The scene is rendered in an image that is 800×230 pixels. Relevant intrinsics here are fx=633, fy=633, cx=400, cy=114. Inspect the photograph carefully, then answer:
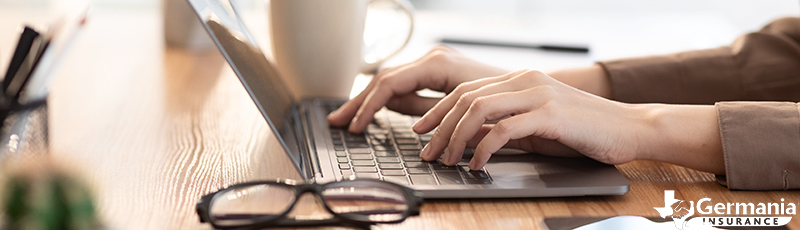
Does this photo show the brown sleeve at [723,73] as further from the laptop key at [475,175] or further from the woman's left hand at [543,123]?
the laptop key at [475,175]

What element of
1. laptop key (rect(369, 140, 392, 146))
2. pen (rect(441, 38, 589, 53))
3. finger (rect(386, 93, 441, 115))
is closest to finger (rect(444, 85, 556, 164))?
laptop key (rect(369, 140, 392, 146))

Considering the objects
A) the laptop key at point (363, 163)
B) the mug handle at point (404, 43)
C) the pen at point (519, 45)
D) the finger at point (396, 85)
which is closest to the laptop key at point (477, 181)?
the laptop key at point (363, 163)

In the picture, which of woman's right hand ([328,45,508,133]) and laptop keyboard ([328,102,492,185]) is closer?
laptop keyboard ([328,102,492,185])

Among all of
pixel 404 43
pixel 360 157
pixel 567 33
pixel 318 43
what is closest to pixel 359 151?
pixel 360 157

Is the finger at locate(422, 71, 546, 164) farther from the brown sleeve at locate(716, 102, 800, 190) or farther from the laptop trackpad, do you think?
the brown sleeve at locate(716, 102, 800, 190)

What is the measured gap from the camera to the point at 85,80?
970 mm

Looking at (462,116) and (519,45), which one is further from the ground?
(519,45)

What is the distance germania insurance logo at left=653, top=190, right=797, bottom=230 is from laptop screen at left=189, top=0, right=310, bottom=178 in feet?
0.99

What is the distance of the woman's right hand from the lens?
76 cm

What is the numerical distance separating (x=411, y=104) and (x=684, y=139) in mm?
325

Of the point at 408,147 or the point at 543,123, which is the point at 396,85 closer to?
the point at 408,147

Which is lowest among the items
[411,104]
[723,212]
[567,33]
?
[723,212]

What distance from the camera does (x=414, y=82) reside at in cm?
79

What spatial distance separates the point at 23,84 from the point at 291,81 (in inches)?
13.5
